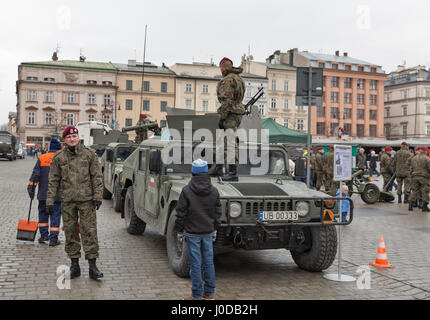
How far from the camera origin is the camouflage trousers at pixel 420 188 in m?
14.5

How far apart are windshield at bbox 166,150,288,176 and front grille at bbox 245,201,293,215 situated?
5.33 feet

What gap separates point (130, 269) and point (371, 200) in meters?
11.7

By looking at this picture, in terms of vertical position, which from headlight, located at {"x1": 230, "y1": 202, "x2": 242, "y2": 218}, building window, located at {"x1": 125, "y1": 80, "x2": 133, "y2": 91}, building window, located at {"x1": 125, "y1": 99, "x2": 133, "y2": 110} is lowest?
headlight, located at {"x1": 230, "y1": 202, "x2": 242, "y2": 218}

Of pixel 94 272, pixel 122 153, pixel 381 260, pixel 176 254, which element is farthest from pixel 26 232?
pixel 122 153

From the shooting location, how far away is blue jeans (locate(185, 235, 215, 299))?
534cm

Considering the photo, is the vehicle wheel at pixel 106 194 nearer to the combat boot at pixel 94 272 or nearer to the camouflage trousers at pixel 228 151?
the camouflage trousers at pixel 228 151

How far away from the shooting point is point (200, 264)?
5375 mm

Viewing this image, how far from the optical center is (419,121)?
89125 mm

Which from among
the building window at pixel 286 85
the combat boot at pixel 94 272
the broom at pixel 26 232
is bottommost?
the combat boot at pixel 94 272

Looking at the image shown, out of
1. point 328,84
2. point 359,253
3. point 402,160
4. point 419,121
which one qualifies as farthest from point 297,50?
point 359,253

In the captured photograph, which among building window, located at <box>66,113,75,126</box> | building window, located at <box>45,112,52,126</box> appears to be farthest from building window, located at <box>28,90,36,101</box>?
building window, located at <box>66,113,75,126</box>

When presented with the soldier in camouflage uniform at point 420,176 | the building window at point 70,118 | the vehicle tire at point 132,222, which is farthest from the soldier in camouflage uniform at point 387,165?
the building window at point 70,118

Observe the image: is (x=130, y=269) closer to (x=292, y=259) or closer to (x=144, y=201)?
(x=144, y=201)

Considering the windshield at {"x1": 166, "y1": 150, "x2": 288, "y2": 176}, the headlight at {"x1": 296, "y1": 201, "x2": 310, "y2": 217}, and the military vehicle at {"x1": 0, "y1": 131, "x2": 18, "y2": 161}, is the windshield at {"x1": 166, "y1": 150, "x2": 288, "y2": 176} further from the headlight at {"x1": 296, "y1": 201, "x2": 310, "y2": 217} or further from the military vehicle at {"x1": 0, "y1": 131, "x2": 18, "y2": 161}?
the military vehicle at {"x1": 0, "y1": 131, "x2": 18, "y2": 161}
